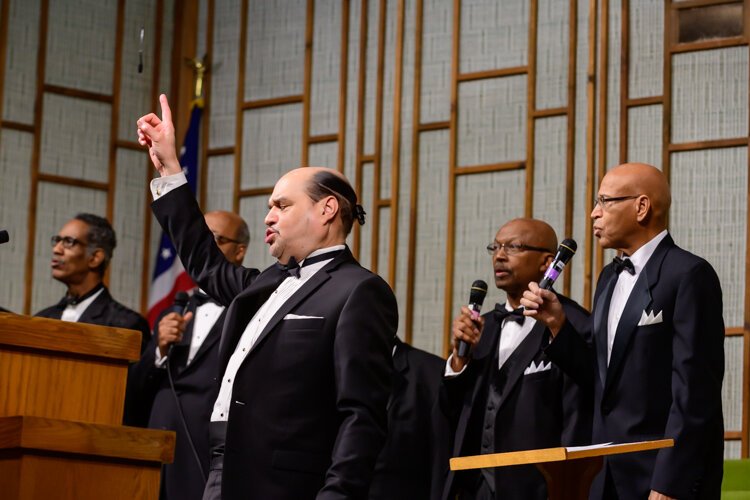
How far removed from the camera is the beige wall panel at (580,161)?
5387mm

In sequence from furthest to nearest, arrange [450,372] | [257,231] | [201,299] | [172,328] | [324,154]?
[257,231], [324,154], [201,299], [172,328], [450,372]

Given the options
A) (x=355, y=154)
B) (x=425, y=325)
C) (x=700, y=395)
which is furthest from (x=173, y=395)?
(x=700, y=395)

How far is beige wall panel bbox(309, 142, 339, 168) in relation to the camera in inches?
247

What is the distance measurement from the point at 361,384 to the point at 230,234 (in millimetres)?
2474

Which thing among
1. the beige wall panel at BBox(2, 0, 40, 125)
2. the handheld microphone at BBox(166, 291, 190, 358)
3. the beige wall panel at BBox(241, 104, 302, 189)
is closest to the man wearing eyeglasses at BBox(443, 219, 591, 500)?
the handheld microphone at BBox(166, 291, 190, 358)

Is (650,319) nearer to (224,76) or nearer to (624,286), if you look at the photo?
(624,286)

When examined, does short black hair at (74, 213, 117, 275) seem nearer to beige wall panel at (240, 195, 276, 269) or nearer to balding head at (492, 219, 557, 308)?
beige wall panel at (240, 195, 276, 269)

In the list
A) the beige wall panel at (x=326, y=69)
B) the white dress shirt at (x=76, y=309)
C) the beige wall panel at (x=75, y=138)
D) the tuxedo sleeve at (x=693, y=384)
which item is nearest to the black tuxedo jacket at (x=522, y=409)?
Result: the tuxedo sleeve at (x=693, y=384)

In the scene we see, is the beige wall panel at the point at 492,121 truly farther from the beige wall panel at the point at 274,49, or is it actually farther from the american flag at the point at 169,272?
the american flag at the point at 169,272

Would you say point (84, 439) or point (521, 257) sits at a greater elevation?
point (521, 257)

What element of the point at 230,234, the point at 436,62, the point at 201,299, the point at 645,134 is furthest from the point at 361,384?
the point at 436,62

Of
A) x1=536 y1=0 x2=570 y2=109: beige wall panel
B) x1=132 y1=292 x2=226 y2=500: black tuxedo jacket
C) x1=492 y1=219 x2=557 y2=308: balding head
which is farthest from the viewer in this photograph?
x1=536 y1=0 x2=570 y2=109: beige wall panel

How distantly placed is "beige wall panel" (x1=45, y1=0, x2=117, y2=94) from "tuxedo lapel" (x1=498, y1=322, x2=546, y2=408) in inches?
137

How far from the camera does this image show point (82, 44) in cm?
673
